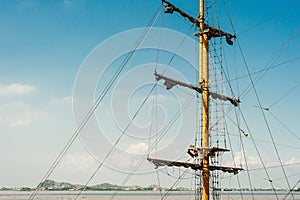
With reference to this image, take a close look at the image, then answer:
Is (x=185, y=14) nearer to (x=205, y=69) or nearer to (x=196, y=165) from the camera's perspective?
(x=205, y=69)

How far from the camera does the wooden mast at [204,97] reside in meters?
18.7

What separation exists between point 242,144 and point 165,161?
4947 millimetres

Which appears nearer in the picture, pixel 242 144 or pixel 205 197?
pixel 205 197

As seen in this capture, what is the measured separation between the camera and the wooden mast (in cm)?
1866

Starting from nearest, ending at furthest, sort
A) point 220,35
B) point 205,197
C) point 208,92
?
point 205,197
point 208,92
point 220,35

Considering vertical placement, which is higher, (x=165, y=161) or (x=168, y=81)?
(x=168, y=81)

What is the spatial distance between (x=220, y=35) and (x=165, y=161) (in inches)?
328

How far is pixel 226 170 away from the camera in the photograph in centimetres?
2044

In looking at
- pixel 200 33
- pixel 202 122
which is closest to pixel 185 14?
pixel 200 33

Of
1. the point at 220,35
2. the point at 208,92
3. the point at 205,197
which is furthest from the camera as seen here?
the point at 220,35

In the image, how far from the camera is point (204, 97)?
1961 centimetres

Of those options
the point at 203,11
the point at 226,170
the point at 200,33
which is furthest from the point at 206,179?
the point at 203,11

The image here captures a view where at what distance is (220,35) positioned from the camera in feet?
70.2

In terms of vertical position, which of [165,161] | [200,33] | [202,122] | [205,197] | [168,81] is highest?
[200,33]
